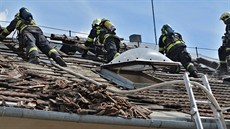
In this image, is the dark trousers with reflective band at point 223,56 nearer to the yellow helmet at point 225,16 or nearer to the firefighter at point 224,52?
the firefighter at point 224,52

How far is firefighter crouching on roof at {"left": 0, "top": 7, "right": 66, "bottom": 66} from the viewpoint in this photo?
24.1 ft

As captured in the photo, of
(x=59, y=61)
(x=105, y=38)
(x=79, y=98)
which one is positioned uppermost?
(x=105, y=38)

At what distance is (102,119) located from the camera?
4609 millimetres

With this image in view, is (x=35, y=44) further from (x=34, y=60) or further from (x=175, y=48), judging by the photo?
(x=175, y=48)

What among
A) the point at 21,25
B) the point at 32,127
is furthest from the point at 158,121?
the point at 21,25

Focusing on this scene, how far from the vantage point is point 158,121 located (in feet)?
16.1

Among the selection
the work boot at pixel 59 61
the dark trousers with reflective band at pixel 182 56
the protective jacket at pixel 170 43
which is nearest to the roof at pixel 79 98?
Result: the work boot at pixel 59 61

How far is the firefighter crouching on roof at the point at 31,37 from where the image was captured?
24.1ft

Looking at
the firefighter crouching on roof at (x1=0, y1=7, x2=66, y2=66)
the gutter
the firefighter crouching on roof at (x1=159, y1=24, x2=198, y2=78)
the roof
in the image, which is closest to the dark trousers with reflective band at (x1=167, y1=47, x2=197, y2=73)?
the firefighter crouching on roof at (x1=159, y1=24, x2=198, y2=78)

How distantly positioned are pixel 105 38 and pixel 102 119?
4666mm

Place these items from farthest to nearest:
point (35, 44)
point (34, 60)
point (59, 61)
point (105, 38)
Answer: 1. point (105, 38)
2. point (35, 44)
3. point (59, 61)
4. point (34, 60)

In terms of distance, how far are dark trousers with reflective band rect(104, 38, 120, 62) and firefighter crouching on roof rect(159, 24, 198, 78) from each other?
121 cm

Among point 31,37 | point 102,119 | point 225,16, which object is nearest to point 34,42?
point 31,37

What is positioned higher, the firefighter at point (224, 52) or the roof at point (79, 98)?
the firefighter at point (224, 52)
